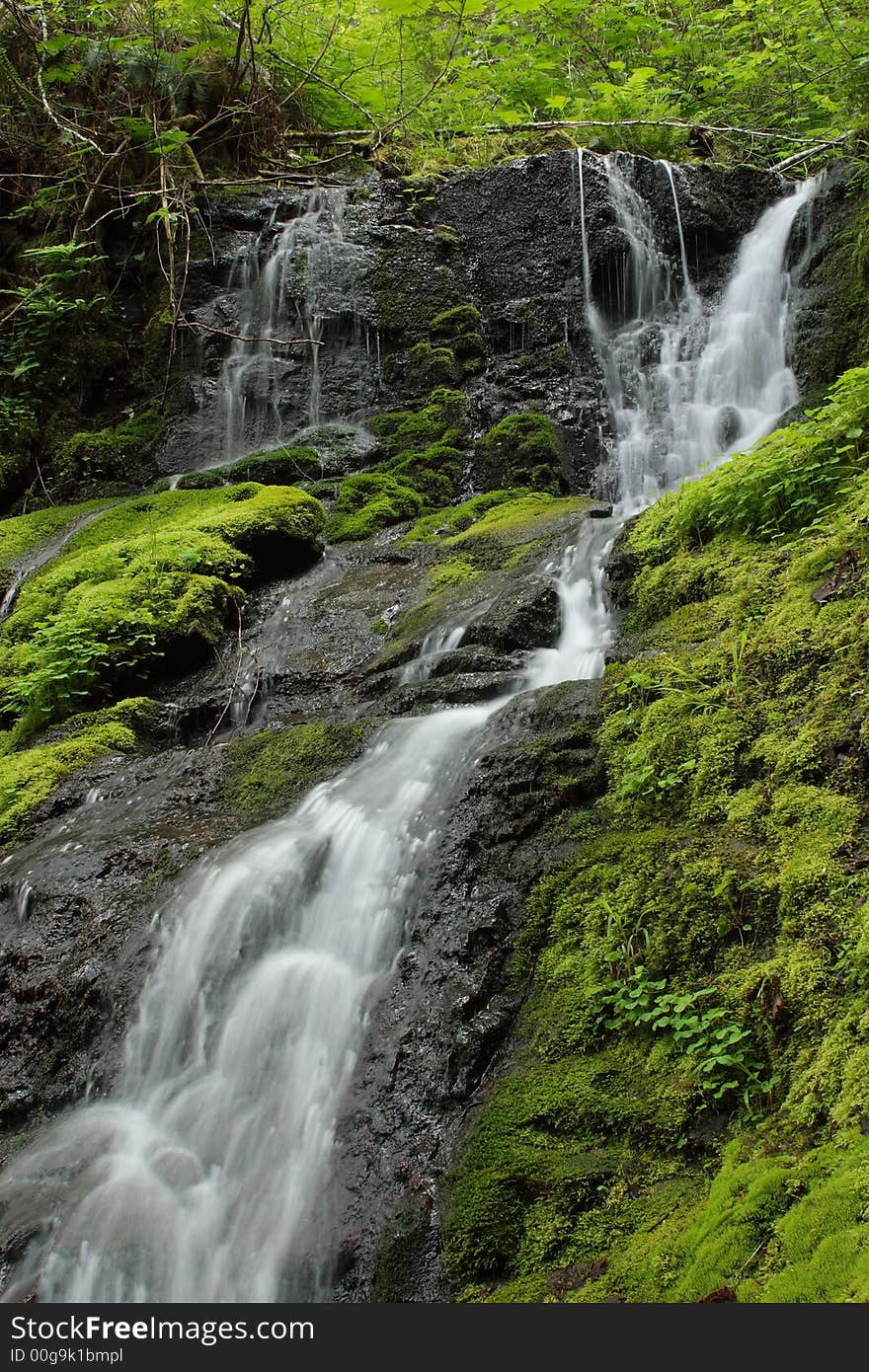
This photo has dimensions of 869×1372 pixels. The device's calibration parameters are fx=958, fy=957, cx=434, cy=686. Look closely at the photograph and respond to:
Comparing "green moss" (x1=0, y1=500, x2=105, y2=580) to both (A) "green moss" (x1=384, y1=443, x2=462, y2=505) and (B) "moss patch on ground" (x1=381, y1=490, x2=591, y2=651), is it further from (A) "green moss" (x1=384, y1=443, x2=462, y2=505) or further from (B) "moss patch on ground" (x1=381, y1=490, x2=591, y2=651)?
(B) "moss patch on ground" (x1=381, y1=490, x2=591, y2=651)

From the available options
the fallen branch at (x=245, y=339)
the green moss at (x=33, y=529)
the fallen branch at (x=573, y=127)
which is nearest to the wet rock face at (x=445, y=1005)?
the fallen branch at (x=245, y=339)

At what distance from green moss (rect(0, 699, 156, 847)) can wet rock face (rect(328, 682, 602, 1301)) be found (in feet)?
9.70

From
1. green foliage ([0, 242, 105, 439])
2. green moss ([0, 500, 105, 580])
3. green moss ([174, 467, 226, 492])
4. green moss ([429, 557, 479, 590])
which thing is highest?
green foliage ([0, 242, 105, 439])

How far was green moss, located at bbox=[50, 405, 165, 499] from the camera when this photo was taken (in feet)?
37.3

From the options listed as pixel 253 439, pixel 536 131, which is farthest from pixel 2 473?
pixel 536 131

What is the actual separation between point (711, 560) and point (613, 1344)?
159 inches

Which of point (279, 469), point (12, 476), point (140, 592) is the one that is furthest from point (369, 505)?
point (12, 476)

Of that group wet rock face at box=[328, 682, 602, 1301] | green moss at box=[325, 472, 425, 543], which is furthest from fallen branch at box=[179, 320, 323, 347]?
wet rock face at box=[328, 682, 602, 1301]

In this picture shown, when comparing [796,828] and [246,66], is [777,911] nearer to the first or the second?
[796,828]

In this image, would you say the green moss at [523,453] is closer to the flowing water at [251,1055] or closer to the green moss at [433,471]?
the green moss at [433,471]

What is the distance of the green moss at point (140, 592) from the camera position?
704 centimetres

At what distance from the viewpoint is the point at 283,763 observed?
5.64 m

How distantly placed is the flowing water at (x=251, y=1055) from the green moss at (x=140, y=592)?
268 cm

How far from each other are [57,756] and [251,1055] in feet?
10.7
